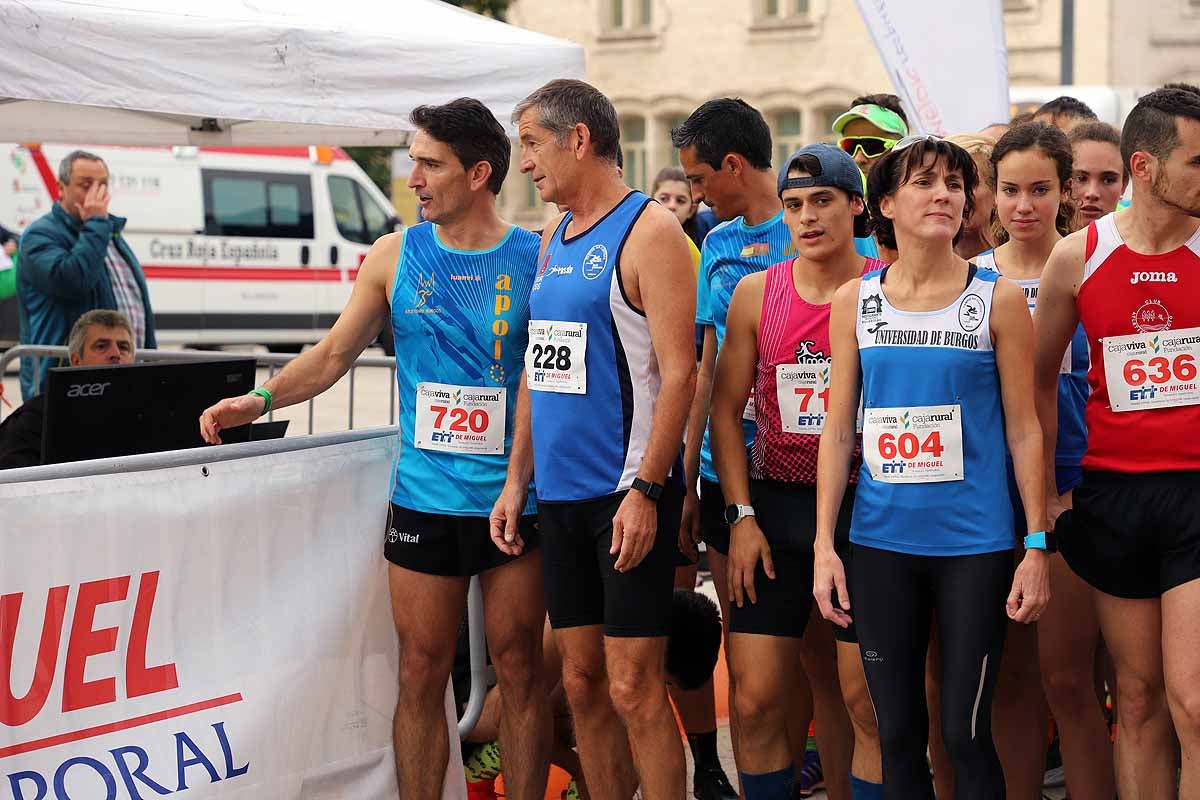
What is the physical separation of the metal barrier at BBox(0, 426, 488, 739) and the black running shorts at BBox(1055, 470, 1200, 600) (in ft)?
6.03

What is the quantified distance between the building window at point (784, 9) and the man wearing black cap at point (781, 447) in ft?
98.8

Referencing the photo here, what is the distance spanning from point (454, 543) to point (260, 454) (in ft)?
1.90

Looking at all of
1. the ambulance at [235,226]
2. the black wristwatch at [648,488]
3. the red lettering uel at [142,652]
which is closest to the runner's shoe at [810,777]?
the black wristwatch at [648,488]

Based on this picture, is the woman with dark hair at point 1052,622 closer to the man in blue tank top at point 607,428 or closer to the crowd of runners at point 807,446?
the crowd of runners at point 807,446

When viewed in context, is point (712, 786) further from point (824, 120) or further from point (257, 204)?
point (824, 120)

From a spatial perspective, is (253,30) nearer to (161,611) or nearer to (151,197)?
(161,611)

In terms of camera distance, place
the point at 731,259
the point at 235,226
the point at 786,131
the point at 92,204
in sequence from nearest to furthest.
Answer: the point at 731,259 < the point at 92,204 < the point at 235,226 < the point at 786,131

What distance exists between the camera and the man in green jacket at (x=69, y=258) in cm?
800

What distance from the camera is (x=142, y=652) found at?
3768 millimetres

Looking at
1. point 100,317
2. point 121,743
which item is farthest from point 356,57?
point 121,743

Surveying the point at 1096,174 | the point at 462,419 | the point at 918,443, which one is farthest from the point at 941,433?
the point at 1096,174

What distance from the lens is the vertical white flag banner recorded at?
6.29 m

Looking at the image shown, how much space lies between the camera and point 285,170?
20.0 m

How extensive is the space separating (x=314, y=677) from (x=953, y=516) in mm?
1811
